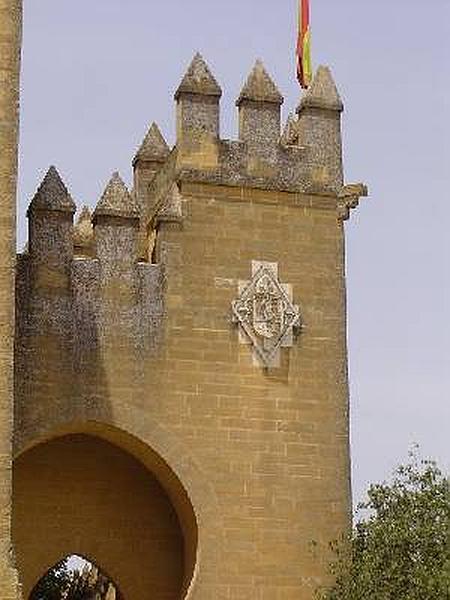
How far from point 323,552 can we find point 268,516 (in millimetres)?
717

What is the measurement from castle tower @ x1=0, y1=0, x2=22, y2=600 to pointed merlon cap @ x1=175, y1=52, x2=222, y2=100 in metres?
2.95

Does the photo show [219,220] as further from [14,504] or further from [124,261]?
[14,504]

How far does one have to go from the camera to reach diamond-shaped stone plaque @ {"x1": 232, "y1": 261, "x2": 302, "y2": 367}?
17.2 meters

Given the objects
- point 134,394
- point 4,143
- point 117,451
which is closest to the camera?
point 4,143

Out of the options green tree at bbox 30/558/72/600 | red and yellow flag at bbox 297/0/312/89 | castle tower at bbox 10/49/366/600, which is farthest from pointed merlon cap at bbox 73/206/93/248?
green tree at bbox 30/558/72/600

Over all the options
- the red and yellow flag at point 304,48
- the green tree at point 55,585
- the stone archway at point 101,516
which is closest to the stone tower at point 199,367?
the stone archway at point 101,516

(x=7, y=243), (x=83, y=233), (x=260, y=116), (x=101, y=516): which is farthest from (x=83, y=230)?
(x=7, y=243)

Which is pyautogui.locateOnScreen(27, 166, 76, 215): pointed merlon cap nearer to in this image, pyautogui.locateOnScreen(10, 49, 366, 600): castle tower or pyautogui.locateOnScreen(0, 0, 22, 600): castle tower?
pyautogui.locateOnScreen(10, 49, 366, 600): castle tower

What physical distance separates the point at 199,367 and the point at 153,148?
427cm

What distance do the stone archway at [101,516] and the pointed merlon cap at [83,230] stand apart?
2.67 meters

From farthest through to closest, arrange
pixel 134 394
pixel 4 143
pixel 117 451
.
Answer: pixel 117 451
pixel 134 394
pixel 4 143

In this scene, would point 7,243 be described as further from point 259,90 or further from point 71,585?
point 71,585

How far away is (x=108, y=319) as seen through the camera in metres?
16.8

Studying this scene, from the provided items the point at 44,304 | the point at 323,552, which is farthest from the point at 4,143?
the point at 323,552
